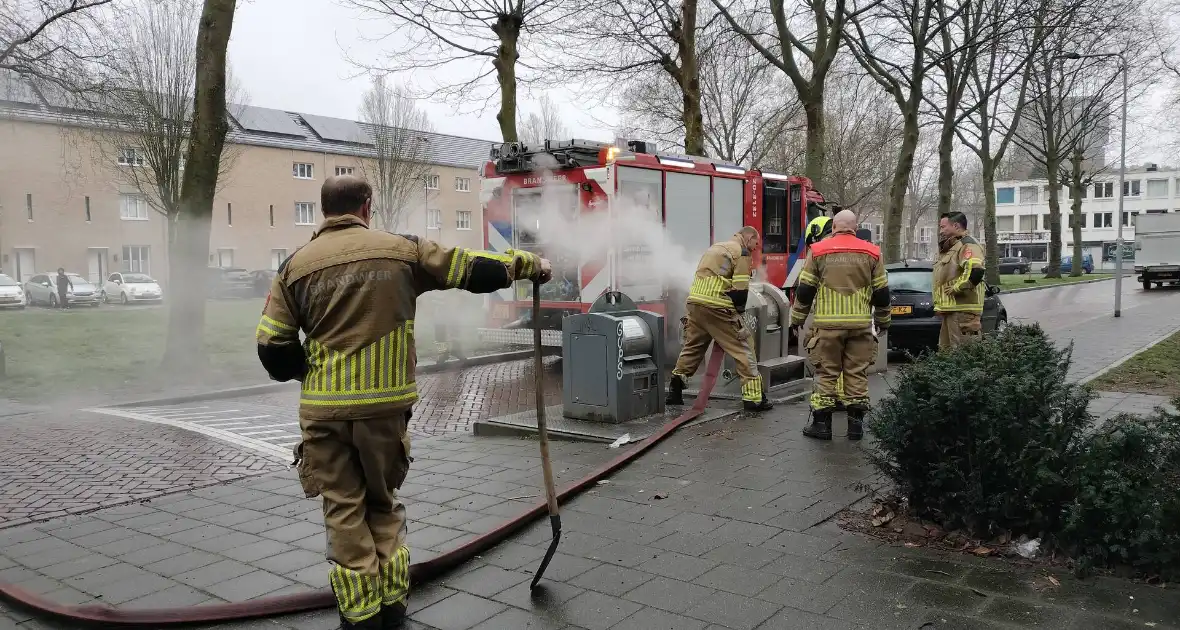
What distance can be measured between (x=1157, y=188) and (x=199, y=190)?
9199cm

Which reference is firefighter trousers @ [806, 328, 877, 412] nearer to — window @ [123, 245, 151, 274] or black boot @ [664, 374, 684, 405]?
black boot @ [664, 374, 684, 405]

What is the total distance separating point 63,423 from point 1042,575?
8678 mm

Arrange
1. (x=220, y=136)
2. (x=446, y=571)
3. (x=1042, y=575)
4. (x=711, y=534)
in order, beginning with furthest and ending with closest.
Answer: (x=220, y=136) → (x=711, y=534) → (x=446, y=571) → (x=1042, y=575)

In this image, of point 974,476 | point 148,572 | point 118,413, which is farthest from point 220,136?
point 974,476

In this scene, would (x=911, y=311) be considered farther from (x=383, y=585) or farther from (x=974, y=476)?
(x=383, y=585)

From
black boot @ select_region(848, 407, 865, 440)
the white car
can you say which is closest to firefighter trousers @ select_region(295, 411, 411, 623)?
black boot @ select_region(848, 407, 865, 440)

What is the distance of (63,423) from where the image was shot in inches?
334

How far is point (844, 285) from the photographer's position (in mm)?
6633

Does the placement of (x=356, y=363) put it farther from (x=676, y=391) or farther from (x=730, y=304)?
(x=676, y=391)

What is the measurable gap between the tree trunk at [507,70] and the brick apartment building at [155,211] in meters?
1.07

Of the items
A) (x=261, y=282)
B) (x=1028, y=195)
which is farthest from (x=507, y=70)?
(x=1028, y=195)

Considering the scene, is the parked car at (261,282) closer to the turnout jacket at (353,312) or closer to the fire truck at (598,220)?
the fire truck at (598,220)

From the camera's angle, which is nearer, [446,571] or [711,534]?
[446,571]

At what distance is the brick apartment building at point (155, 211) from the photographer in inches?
584
